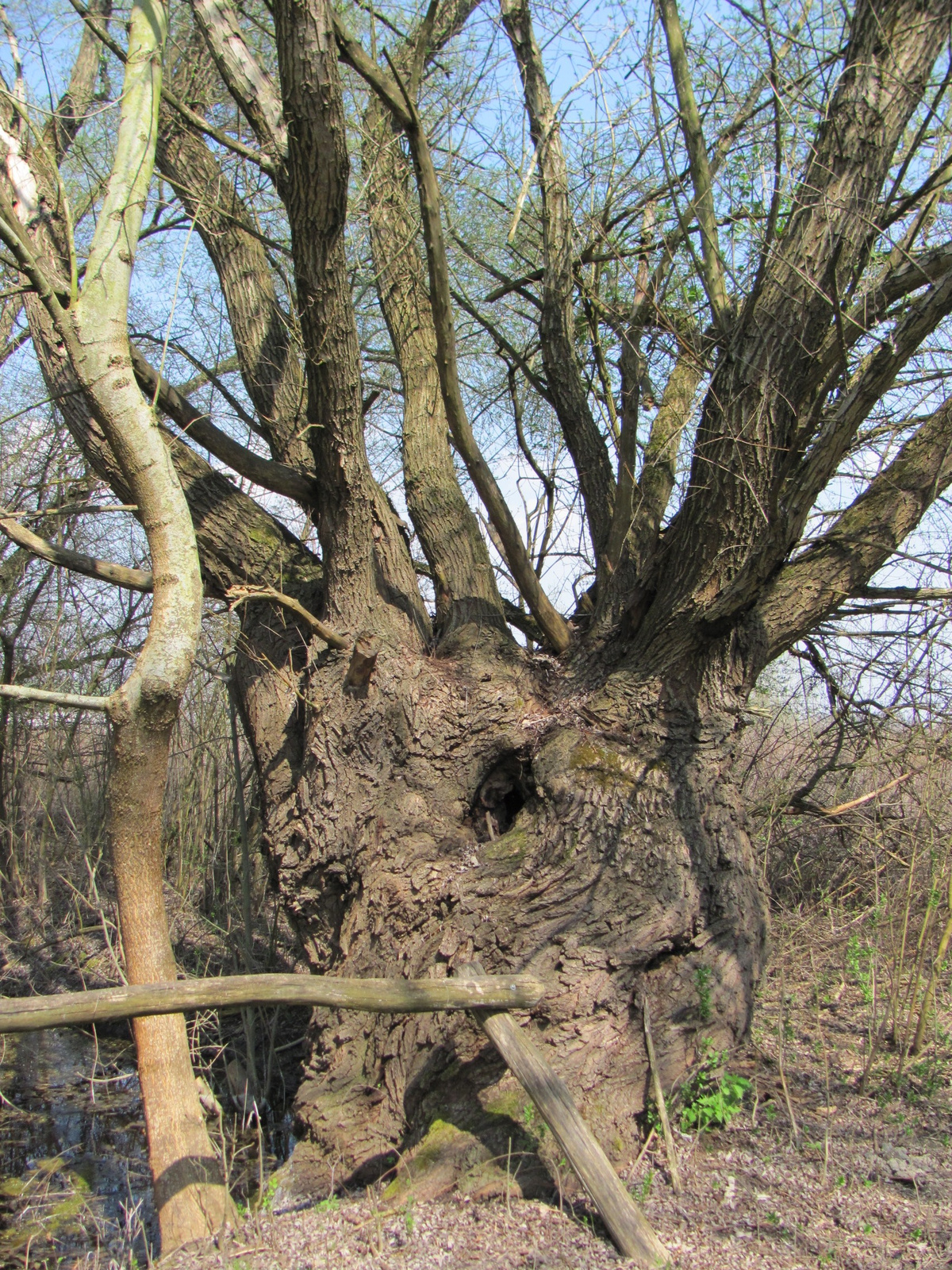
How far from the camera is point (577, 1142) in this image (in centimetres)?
313

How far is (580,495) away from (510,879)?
2.84m

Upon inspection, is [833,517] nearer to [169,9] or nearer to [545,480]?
[545,480]

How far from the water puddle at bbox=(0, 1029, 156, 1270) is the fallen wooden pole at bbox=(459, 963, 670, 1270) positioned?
166 cm

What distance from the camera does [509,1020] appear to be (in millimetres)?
3340

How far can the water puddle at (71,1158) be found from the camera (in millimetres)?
3988

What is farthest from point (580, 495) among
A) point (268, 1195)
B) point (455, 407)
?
point (268, 1195)

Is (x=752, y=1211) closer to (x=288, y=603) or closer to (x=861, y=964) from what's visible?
(x=861, y=964)

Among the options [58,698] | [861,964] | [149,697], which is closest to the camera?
[58,698]

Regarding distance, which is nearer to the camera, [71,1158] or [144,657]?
[144,657]

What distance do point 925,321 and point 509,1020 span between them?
312 cm

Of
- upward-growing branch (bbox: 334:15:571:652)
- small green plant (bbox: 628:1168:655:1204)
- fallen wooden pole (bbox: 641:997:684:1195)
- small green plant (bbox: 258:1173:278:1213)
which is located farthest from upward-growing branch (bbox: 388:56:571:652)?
small green plant (bbox: 258:1173:278:1213)

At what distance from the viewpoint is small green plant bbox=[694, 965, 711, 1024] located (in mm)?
4098

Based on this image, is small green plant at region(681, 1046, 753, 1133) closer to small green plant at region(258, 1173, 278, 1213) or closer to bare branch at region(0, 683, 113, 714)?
small green plant at region(258, 1173, 278, 1213)

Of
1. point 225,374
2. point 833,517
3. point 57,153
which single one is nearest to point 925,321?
point 833,517
